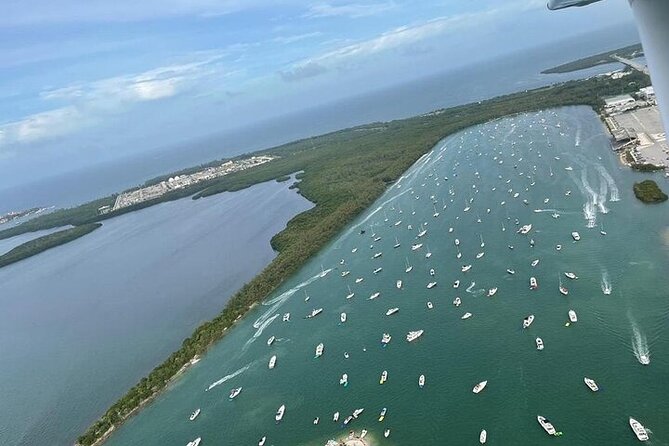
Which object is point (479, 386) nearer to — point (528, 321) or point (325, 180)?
point (528, 321)

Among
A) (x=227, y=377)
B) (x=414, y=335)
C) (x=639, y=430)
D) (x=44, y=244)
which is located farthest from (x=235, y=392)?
(x=44, y=244)

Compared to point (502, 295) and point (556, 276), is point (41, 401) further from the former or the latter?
point (556, 276)

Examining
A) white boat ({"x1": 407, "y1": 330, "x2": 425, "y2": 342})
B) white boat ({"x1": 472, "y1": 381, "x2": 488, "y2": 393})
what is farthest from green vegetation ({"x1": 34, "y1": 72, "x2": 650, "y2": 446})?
white boat ({"x1": 472, "y1": 381, "x2": 488, "y2": 393})

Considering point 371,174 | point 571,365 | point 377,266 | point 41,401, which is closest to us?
point 571,365

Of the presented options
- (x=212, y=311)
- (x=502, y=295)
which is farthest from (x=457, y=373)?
(x=212, y=311)

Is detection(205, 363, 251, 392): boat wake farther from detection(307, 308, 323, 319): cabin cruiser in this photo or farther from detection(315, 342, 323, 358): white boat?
detection(307, 308, 323, 319): cabin cruiser
